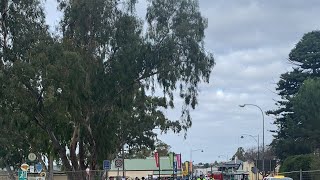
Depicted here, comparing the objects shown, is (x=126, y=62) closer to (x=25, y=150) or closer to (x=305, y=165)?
(x=25, y=150)

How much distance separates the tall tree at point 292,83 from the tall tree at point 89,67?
131ft

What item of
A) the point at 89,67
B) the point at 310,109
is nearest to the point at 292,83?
the point at 310,109

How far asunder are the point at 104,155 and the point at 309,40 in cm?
5161

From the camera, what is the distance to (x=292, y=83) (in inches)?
3339

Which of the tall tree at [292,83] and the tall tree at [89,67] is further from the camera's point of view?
the tall tree at [292,83]

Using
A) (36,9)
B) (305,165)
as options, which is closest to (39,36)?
(36,9)

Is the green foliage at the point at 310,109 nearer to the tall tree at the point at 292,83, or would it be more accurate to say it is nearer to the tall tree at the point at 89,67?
the tall tree at the point at 292,83

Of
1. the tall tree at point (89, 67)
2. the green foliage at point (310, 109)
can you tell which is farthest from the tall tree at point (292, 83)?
the tall tree at point (89, 67)

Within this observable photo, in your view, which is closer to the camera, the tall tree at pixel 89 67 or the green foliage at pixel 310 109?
the tall tree at pixel 89 67

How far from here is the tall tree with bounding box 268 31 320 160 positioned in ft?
255

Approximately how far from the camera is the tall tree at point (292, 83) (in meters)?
77.8

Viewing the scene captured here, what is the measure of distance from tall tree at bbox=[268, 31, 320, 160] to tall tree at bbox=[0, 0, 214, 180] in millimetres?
39972

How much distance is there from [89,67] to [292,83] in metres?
54.2

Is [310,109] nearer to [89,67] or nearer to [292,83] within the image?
[292,83]
